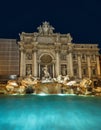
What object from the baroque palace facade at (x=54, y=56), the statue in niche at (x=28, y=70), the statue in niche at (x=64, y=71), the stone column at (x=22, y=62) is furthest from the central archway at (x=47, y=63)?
the stone column at (x=22, y=62)

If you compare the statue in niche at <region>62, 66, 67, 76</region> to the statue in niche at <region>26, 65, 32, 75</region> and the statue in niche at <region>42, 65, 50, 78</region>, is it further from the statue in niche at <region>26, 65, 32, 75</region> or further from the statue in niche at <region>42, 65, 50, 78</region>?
the statue in niche at <region>26, 65, 32, 75</region>

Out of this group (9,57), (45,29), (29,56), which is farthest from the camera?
(45,29)

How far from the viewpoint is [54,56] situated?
48.5 meters

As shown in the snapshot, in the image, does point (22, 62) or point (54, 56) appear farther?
point (54, 56)

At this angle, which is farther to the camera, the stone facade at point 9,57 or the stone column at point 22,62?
the stone facade at point 9,57

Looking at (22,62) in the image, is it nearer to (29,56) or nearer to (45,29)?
(29,56)

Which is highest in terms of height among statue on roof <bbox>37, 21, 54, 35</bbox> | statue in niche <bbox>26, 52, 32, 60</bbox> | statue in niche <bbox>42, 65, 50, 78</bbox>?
statue on roof <bbox>37, 21, 54, 35</bbox>

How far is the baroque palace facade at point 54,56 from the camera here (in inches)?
1857

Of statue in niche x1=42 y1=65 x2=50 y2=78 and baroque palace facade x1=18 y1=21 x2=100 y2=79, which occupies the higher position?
baroque palace facade x1=18 y1=21 x2=100 y2=79

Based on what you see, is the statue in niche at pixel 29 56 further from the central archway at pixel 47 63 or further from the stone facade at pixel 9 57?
the central archway at pixel 47 63

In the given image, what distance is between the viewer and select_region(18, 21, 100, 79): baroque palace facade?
4716cm

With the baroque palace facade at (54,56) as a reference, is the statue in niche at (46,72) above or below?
below

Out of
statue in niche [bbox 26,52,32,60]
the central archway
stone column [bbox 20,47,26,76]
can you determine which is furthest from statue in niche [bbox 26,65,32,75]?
the central archway

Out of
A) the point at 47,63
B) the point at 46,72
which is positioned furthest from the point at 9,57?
the point at 46,72
